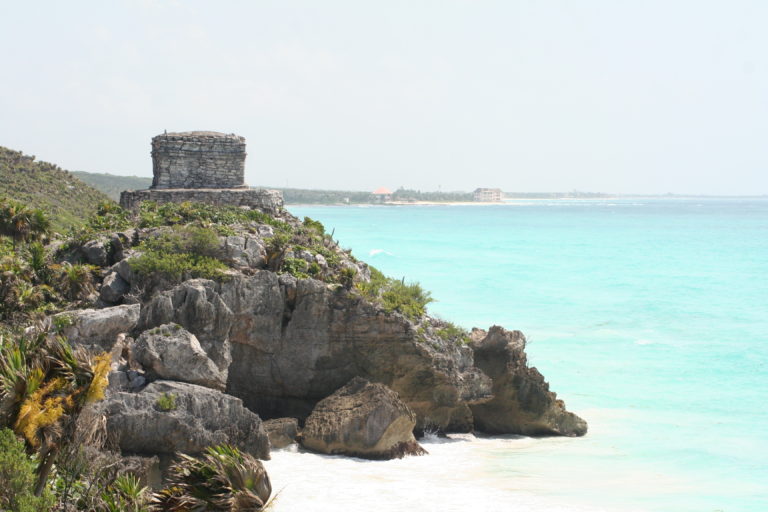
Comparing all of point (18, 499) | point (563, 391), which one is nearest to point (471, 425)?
point (563, 391)

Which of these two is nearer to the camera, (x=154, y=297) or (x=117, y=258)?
(x=154, y=297)

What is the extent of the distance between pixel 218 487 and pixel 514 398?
9382mm

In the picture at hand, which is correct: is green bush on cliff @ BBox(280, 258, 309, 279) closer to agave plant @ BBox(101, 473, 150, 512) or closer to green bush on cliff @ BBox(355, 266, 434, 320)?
green bush on cliff @ BBox(355, 266, 434, 320)

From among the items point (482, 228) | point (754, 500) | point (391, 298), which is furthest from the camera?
point (482, 228)

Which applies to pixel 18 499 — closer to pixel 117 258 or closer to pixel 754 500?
pixel 117 258

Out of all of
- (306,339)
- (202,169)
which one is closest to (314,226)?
(202,169)

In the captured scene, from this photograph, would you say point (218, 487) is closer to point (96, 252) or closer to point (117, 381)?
point (117, 381)

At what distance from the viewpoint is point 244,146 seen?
2180 centimetres

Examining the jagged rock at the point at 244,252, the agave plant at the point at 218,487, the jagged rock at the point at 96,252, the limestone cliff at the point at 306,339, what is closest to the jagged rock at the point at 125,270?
the limestone cliff at the point at 306,339

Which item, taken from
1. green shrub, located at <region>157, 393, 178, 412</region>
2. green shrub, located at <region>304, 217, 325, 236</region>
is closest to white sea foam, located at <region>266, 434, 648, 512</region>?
green shrub, located at <region>157, 393, 178, 412</region>

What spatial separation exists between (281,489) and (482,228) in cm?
9718

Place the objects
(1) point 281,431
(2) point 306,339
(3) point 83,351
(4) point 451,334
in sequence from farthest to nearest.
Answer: (4) point 451,334
(2) point 306,339
(1) point 281,431
(3) point 83,351

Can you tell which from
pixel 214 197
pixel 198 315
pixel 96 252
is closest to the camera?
pixel 198 315

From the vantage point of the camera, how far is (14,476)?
28.3 ft
